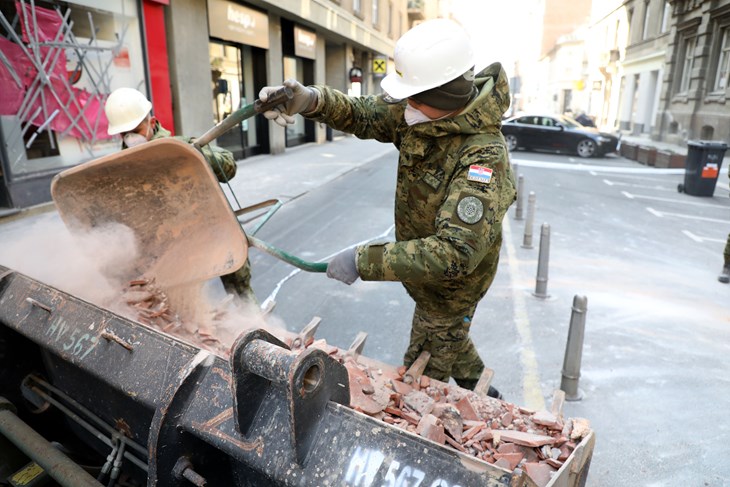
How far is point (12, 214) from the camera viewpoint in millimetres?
7398

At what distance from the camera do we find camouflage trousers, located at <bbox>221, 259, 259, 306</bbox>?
417 centimetres

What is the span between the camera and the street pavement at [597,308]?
3.25 metres

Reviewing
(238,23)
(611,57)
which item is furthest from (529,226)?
(611,57)

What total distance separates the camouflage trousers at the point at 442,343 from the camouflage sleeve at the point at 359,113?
1144mm

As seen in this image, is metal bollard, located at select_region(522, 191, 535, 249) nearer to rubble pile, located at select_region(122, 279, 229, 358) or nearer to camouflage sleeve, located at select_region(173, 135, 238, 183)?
camouflage sleeve, located at select_region(173, 135, 238, 183)

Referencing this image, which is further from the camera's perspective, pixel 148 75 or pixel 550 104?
pixel 550 104

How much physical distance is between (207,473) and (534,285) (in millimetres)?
4880

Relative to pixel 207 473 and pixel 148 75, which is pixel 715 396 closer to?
pixel 207 473

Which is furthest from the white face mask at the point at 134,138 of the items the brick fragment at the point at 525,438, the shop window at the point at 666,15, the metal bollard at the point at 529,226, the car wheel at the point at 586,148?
the shop window at the point at 666,15

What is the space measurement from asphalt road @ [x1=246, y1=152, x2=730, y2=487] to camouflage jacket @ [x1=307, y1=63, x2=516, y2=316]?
57.7 inches

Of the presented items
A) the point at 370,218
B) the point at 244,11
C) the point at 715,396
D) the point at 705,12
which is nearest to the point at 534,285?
the point at 715,396

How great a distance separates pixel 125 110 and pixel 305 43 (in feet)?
51.0

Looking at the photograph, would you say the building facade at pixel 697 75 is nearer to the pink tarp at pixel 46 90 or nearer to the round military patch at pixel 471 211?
the pink tarp at pixel 46 90

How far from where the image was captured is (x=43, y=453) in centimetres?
189
